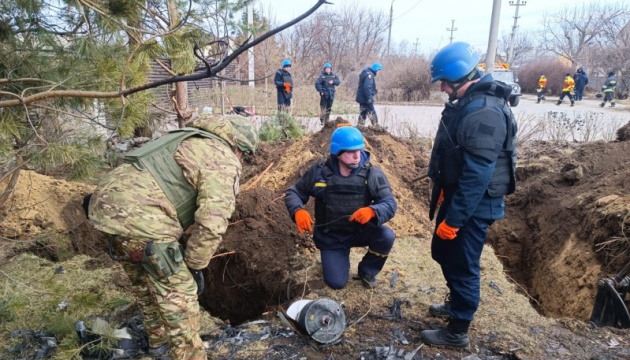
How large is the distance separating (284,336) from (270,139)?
632 cm

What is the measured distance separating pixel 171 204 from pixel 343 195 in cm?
156

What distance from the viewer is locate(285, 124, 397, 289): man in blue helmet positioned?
3232 mm

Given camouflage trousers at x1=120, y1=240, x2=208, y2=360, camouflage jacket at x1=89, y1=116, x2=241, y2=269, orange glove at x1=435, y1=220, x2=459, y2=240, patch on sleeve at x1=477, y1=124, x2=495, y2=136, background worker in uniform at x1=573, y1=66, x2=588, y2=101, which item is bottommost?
camouflage trousers at x1=120, y1=240, x2=208, y2=360

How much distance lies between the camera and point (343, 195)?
340 centimetres

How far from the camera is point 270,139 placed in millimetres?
8820

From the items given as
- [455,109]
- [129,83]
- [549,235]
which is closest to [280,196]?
[129,83]

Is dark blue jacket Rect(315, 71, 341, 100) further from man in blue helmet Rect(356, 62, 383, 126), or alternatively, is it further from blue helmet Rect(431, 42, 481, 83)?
blue helmet Rect(431, 42, 481, 83)

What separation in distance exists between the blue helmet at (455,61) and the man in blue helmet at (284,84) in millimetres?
8827

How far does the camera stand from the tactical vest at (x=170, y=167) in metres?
2.21

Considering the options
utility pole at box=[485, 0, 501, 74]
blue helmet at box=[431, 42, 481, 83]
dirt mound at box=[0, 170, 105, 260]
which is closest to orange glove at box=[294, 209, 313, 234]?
blue helmet at box=[431, 42, 481, 83]

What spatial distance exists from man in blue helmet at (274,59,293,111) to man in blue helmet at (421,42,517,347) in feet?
29.1

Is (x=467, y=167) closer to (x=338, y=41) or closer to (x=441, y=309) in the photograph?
(x=441, y=309)

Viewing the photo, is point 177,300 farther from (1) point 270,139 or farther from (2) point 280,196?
(1) point 270,139

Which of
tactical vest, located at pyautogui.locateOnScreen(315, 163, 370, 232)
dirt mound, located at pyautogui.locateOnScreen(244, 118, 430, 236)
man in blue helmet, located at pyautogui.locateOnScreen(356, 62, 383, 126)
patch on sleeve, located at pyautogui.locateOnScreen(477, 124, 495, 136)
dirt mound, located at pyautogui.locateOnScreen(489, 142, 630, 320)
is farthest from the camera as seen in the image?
man in blue helmet, located at pyautogui.locateOnScreen(356, 62, 383, 126)
